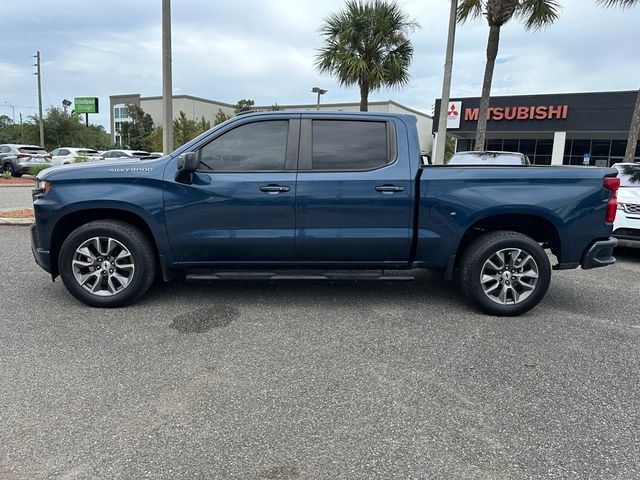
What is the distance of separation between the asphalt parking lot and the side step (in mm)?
340

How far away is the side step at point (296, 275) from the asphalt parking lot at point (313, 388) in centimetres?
34

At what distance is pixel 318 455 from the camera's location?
2.40 metres

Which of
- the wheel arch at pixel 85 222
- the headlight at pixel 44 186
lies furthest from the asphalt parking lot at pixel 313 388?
the headlight at pixel 44 186

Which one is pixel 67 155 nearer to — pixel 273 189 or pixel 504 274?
pixel 273 189

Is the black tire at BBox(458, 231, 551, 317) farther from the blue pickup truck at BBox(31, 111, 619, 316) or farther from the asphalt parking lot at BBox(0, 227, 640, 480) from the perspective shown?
the asphalt parking lot at BBox(0, 227, 640, 480)

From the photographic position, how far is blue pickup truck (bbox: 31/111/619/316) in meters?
4.31

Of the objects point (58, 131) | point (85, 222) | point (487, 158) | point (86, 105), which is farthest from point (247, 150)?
point (86, 105)

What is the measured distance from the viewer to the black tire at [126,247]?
4.36 meters

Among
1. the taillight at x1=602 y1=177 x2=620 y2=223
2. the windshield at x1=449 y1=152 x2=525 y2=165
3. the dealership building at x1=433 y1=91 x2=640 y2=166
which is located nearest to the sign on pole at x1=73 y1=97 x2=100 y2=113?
the dealership building at x1=433 y1=91 x2=640 y2=166

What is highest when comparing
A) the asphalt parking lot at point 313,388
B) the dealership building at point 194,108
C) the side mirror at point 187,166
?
the dealership building at point 194,108

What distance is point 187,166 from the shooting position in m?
4.12

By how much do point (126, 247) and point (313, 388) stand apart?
2396 mm

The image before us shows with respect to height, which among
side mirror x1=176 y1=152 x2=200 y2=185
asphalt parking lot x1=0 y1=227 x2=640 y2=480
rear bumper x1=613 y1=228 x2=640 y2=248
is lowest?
asphalt parking lot x1=0 y1=227 x2=640 y2=480

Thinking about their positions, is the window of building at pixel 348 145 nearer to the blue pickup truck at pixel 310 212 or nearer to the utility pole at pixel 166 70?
the blue pickup truck at pixel 310 212
